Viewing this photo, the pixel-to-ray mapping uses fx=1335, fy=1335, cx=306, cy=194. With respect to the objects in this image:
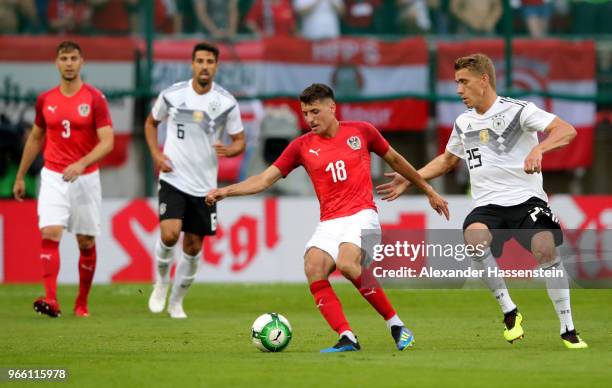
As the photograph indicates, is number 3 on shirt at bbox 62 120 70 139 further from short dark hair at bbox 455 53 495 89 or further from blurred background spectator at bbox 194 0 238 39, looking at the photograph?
blurred background spectator at bbox 194 0 238 39

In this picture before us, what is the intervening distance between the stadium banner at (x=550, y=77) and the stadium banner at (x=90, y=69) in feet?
14.4

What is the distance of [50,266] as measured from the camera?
13.3 m

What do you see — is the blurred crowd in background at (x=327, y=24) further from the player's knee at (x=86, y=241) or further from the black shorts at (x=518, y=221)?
the black shorts at (x=518, y=221)

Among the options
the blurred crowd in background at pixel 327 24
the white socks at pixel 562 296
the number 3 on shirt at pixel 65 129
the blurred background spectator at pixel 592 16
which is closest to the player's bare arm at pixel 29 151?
the number 3 on shirt at pixel 65 129

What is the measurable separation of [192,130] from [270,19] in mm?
5979

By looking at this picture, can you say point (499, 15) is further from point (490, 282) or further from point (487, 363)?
point (487, 363)

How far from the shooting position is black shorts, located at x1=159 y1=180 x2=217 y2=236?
1325 centimetres

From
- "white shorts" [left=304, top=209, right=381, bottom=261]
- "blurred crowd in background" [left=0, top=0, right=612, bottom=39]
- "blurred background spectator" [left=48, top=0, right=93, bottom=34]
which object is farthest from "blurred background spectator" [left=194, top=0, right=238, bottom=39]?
"white shorts" [left=304, top=209, right=381, bottom=261]

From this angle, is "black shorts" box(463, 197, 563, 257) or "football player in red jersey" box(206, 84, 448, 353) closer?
"football player in red jersey" box(206, 84, 448, 353)

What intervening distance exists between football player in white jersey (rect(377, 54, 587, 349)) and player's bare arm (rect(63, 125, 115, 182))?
3.91 meters

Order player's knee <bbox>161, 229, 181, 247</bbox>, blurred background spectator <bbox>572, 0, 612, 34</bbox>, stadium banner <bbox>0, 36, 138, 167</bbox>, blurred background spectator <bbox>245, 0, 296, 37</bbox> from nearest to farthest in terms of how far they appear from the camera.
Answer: player's knee <bbox>161, 229, 181, 247</bbox>, stadium banner <bbox>0, 36, 138, 167</bbox>, blurred background spectator <bbox>245, 0, 296, 37</bbox>, blurred background spectator <bbox>572, 0, 612, 34</bbox>

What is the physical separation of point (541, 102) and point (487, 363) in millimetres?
10513

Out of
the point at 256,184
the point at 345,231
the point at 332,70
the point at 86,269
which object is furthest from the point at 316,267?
the point at 332,70

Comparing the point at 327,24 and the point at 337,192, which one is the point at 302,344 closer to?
the point at 337,192
